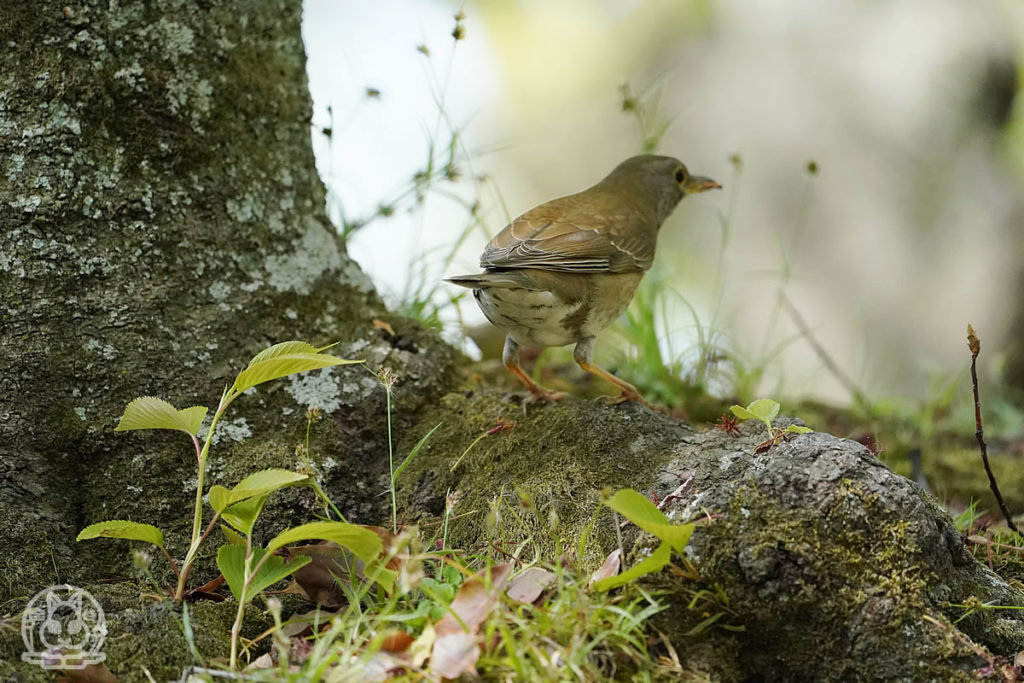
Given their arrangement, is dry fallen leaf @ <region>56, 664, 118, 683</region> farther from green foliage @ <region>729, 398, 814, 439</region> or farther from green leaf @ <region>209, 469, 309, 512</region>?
green foliage @ <region>729, 398, 814, 439</region>

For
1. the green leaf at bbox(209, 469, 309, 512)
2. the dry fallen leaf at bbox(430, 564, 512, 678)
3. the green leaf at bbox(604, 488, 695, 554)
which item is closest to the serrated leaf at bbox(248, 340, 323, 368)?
the green leaf at bbox(209, 469, 309, 512)

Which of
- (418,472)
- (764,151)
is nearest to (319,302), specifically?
(418,472)

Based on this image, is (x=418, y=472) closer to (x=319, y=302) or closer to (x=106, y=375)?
(x=319, y=302)

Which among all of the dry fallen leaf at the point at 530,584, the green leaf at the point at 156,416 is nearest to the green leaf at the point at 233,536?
the green leaf at the point at 156,416

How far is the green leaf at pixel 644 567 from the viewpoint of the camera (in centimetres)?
210

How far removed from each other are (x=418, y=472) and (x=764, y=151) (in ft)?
22.1

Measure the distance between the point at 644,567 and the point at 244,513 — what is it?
1.13 m

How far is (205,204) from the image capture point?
333 cm

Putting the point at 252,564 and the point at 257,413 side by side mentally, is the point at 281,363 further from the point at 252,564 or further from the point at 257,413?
the point at 257,413

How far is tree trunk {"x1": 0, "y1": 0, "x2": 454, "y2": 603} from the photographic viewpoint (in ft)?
9.41

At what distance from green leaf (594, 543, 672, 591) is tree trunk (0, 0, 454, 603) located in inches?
47.1

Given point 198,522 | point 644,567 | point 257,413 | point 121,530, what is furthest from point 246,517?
point 644,567

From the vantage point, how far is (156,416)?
244 centimetres

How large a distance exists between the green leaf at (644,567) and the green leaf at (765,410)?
0.62 m
